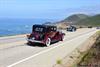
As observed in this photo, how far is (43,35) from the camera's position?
26578mm

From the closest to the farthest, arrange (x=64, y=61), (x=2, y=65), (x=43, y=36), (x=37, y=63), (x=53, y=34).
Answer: (x=2, y=65), (x=37, y=63), (x=64, y=61), (x=43, y=36), (x=53, y=34)

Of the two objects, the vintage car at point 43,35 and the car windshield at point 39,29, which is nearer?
the vintage car at point 43,35

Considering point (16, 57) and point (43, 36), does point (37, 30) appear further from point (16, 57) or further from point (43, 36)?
point (16, 57)

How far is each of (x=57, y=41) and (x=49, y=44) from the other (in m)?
4.20

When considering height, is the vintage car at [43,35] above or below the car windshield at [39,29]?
below

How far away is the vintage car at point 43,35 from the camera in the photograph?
26.3m

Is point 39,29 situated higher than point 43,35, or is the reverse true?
point 39,29

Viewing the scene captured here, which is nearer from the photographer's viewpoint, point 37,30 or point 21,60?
point 21,60

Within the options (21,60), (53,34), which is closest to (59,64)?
(21,60)

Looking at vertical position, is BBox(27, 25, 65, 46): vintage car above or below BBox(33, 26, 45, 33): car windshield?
below

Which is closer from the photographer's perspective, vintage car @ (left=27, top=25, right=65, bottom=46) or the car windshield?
vintage car @ (left=27, top=25, right=65, bottom=46)

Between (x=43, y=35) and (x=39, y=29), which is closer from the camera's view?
(x=43, y=35)

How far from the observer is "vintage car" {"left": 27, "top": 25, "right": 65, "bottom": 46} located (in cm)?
2628

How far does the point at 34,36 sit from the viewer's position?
26625mm
